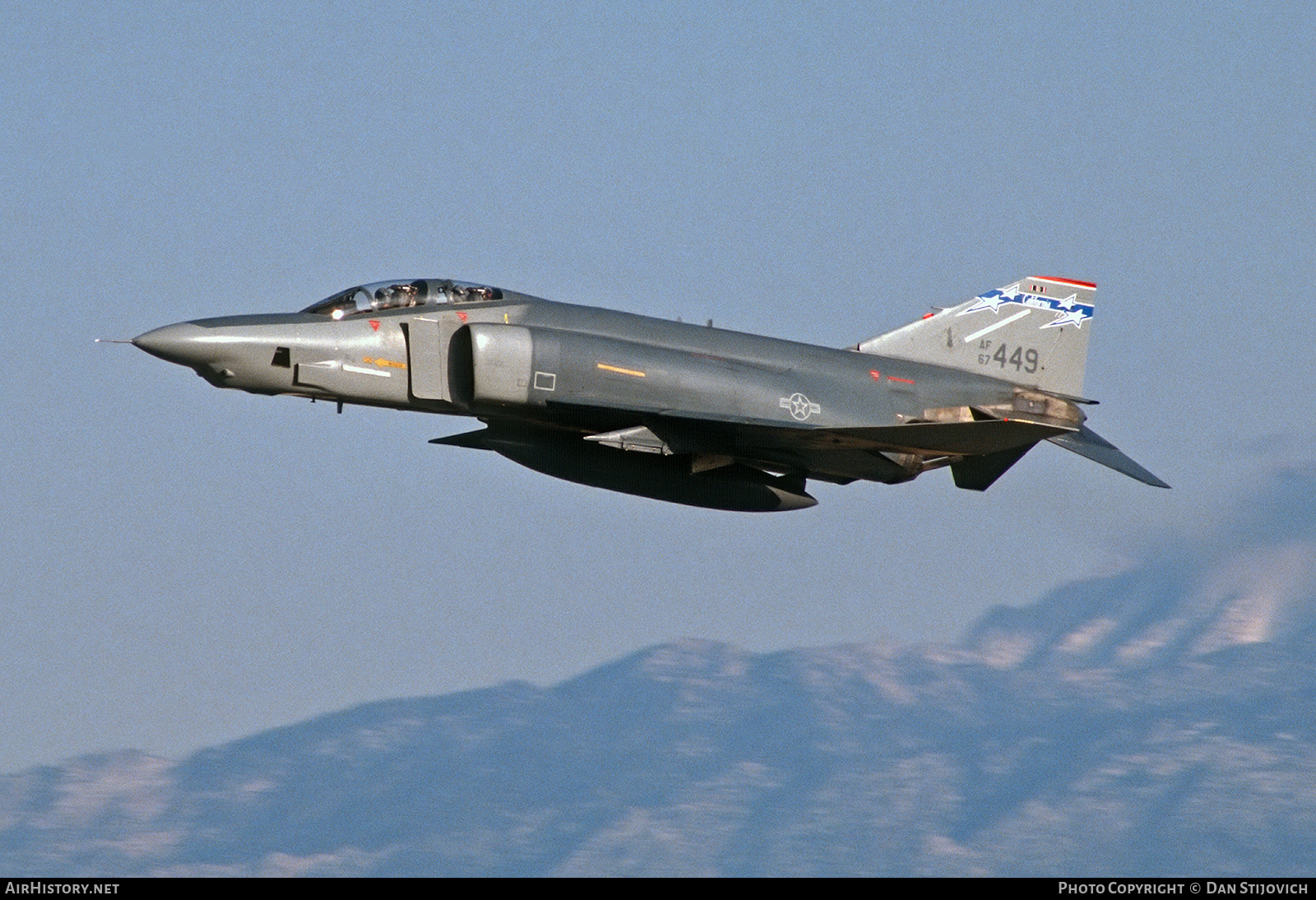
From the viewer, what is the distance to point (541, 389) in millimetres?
20188

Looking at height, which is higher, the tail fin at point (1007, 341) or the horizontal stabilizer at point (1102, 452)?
the tail fin at point (1007, 341)

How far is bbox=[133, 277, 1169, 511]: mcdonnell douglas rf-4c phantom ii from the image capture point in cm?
2008

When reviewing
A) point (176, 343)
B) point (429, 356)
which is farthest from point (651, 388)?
point (176, 343)

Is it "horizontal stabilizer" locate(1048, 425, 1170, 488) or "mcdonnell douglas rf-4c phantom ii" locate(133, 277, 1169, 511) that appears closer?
"mcdonnell douglas rf-4c phantom ii" locate(133, 277, 1169, 511)

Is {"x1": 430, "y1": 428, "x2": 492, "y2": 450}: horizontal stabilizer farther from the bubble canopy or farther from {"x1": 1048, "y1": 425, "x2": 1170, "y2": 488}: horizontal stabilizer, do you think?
{"x1": 1048, "y1": 425, "x2": 1170, "y2": 488}: horizontal stabilizer

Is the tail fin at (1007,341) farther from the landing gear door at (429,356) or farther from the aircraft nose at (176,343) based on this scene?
the aircraft nose at (176,343)

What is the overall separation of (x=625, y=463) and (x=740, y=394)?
200 cm

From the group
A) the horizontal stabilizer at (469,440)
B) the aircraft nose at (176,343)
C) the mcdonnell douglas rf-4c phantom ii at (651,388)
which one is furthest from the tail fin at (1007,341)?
the aircraft nose at (176,343)

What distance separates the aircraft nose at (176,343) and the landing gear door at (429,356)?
96.7 inches

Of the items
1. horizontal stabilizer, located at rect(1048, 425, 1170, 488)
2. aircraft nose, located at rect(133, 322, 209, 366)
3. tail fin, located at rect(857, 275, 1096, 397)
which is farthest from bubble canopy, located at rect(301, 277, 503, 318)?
horizontal stabilizer, located at rect(1048, 425, 1170, 488)

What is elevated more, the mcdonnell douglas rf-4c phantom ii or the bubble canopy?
the bubble canopy

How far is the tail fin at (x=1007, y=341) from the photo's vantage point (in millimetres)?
23297

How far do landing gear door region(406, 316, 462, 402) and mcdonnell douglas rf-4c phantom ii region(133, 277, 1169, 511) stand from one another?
0.07ft
